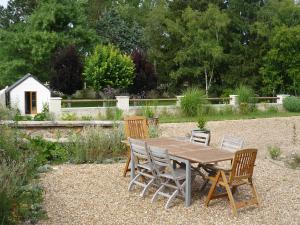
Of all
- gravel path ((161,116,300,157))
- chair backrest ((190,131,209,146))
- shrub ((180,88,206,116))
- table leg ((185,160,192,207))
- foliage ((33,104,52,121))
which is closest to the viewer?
table leg ((185,160,192,207))

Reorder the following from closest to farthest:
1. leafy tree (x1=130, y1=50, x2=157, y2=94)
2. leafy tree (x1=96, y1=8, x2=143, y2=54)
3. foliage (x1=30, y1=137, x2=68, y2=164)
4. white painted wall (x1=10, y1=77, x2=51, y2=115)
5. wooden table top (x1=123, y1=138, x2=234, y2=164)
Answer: wooden table top (x1=123, y1=138, x2=234, y2=164), foliage (x1=30, y1=137, x2=68, y2=164), white painted wall (x1=10, y1=77, x2=51, y2=115), leafy tree (x1=130, y1=50, x2=157, y2=94), leafy tree (x1=96, y1=8, x2=143, y2=54)

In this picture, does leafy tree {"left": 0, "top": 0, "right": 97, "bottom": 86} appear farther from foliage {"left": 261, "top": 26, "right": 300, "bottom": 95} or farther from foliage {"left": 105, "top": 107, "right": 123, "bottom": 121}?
foliage {"left": 105, "top": 107, "right": 123, "bottom": 121}

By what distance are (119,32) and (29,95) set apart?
2061cm

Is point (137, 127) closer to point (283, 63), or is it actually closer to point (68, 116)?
point (68, 116)

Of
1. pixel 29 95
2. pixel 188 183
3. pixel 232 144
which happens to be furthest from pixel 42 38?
pixel 188 183

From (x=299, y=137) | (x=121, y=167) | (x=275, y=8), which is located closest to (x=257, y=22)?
(x=275, y=8)

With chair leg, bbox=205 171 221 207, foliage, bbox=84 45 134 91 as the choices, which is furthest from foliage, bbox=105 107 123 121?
chair leg, bbox=205 171 221 207

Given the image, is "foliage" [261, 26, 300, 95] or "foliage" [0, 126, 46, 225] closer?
"foliage" [0, 126, 46, 225]

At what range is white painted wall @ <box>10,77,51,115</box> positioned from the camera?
1967cm

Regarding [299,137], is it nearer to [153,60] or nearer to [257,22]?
[257,22]

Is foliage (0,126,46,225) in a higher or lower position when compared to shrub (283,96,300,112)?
lower

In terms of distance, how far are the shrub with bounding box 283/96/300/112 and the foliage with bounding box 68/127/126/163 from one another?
1554 centimetres

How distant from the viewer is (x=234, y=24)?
33062mm

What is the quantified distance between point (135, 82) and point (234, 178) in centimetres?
2224
